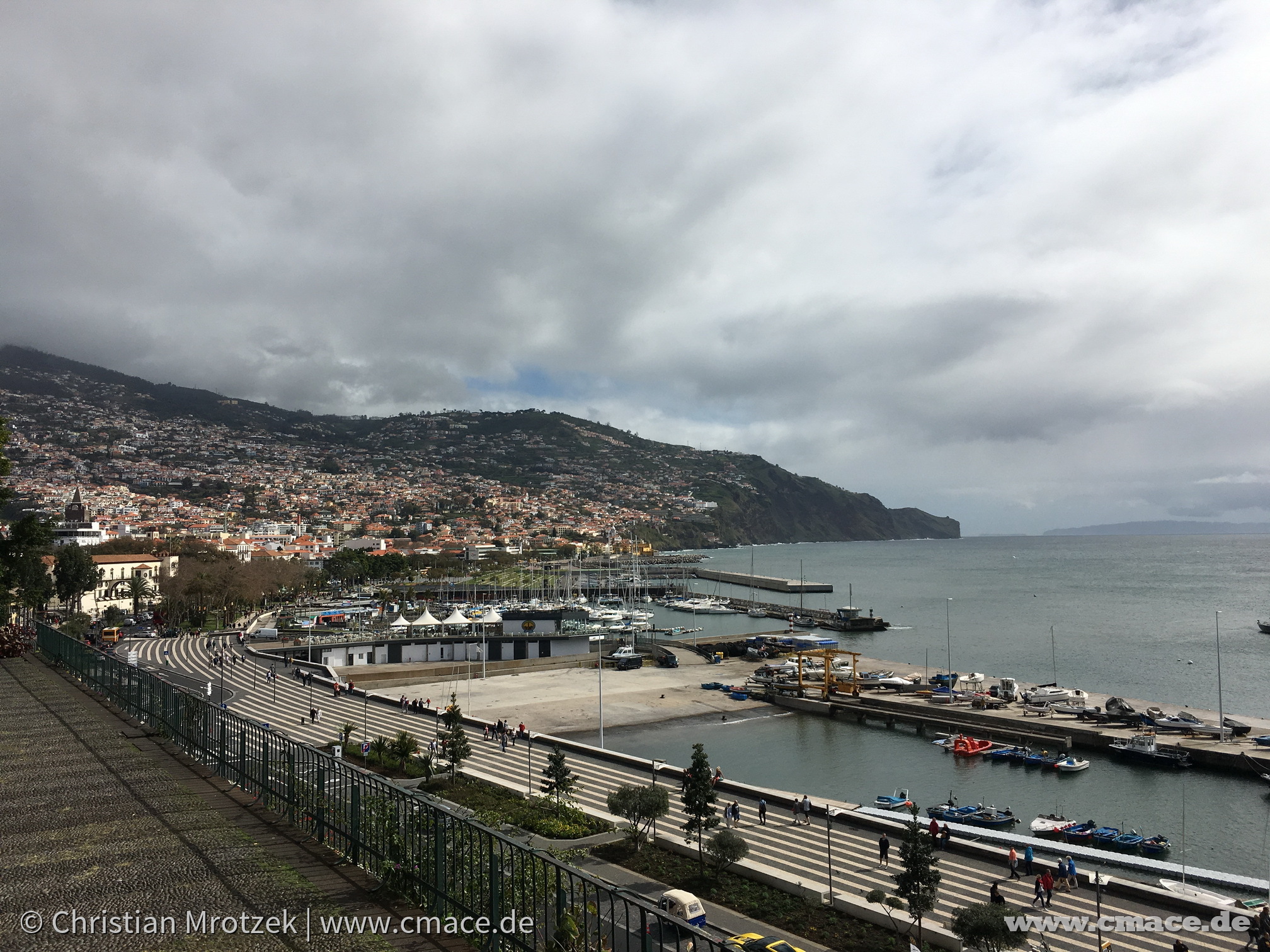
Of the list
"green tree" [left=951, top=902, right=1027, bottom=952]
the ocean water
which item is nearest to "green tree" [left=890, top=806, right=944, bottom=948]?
"green tree" [left=951, top=902, right=1027, bottom=952]

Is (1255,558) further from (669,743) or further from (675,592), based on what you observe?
(669,743)

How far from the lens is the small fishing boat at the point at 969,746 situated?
25.8m

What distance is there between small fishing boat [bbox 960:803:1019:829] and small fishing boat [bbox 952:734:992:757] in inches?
261

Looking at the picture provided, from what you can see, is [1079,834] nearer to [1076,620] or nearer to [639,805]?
[639,805]

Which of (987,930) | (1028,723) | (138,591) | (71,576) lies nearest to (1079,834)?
(1028,723)

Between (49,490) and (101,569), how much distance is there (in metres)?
90.5

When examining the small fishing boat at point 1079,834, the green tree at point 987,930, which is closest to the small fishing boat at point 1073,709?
the small fishing boat at point 1079,834

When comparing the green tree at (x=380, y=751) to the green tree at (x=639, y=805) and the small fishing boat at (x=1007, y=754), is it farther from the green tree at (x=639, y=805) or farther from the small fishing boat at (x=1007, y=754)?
the small fishing boat at (x=1007, y=754)

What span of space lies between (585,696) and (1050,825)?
1915 centimetres

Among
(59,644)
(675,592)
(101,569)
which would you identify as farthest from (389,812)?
(675,592)

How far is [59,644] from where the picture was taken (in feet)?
51.1

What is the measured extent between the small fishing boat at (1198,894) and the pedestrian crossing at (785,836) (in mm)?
765

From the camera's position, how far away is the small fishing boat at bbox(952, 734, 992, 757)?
25.8 meters

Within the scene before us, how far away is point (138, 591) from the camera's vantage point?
50.2 m
